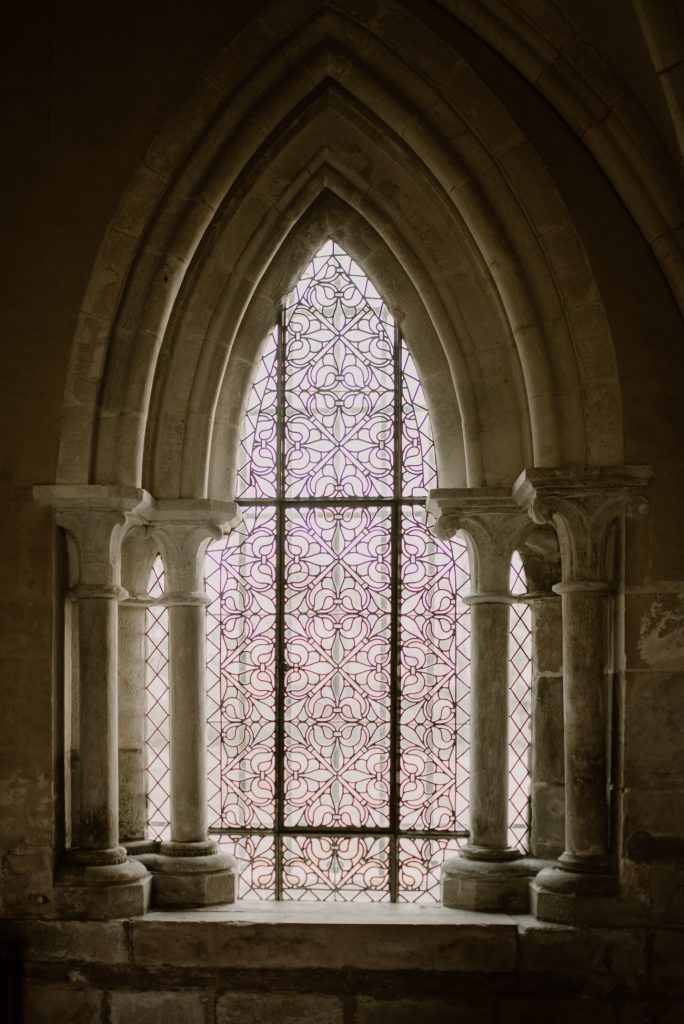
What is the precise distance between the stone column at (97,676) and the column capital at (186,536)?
11.1 inches

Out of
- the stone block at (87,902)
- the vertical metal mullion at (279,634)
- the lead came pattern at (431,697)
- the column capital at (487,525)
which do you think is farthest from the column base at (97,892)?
the column capital at (487,525)

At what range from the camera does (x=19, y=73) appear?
5.83 metres

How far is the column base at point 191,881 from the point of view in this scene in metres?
5.88

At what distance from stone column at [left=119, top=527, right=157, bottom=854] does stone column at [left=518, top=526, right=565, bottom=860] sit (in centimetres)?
189

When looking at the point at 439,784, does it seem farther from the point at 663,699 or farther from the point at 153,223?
the point at 153,223

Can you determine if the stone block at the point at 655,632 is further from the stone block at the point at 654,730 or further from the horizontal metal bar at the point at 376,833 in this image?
the horizontal metal bar at the point at 376,833

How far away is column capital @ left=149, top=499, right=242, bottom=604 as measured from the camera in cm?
601

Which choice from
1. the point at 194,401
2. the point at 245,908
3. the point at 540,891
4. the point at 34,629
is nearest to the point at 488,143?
the point at 194,401

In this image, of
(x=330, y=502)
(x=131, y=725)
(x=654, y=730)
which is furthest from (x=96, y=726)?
(x=654, y=730)

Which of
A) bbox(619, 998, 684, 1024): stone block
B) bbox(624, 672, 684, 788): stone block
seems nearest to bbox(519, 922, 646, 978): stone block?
bbox(619, 998, 684, 1024): stone block

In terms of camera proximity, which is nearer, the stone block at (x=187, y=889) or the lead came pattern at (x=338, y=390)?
the stone block at (x=187, y=889)

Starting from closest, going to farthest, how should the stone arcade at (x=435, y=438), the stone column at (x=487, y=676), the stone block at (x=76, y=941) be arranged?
the stone arcade at (x=435, y=438)
the stone block at (x=76, y=941)
the stone column at (x=487, y=676)

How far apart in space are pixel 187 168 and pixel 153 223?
30 centimetres

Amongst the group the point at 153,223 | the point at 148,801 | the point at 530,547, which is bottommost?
the point at 148,801
